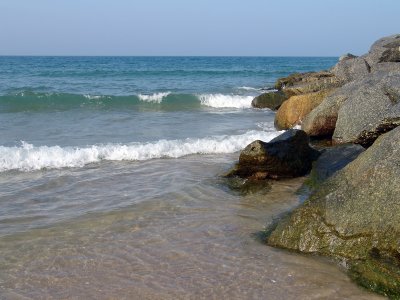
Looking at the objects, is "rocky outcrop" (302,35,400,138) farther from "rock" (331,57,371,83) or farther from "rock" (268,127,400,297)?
"rock" (331,57,371,83)

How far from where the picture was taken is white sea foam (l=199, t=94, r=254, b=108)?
23141mm

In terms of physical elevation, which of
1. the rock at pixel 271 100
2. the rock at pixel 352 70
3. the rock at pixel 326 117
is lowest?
the rock at pixel 271 100

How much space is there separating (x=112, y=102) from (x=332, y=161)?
1617cm

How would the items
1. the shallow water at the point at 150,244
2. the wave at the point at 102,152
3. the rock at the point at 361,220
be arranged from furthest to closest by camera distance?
the wave at the point at 102,152 → the rock at the point at 361,220 → the shallow water at the point at 150,244

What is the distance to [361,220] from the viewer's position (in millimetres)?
4738

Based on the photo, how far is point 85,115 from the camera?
18000 millimetres

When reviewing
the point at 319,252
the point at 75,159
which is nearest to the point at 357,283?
the point at 319,252

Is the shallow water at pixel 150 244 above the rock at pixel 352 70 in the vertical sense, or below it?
below

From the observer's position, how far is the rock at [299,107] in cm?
1328

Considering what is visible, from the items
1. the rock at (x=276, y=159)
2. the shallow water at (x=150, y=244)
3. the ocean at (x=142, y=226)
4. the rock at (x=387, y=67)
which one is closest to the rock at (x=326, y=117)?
the ocean at (x=142, y=226)

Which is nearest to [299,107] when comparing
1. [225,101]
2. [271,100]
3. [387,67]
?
[387,67]

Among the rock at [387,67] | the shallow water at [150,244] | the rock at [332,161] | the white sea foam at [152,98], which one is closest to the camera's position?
the shallow water at [150,244]

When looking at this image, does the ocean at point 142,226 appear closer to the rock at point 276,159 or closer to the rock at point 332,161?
the rock at point 276,159

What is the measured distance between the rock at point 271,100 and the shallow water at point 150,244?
39.7ft
